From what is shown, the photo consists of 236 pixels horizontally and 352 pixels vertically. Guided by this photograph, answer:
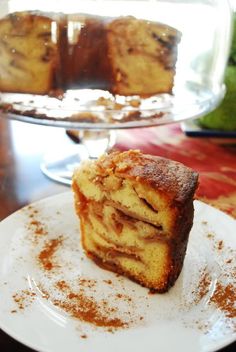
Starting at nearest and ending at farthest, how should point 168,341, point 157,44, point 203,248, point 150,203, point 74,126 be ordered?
point 168,341, point 150,203, point 203,248, point 74,126, point 157,44

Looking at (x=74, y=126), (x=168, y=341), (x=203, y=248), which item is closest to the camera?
(x=168, y=341)

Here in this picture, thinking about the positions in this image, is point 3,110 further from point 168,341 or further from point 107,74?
point 168,341

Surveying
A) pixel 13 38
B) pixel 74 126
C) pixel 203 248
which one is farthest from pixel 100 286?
pixel 13 38

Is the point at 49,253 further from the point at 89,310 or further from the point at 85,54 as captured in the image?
the point at 85,54

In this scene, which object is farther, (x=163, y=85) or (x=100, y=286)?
(x=163, y=85)

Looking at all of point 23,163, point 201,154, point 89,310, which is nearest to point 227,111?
point 201,154

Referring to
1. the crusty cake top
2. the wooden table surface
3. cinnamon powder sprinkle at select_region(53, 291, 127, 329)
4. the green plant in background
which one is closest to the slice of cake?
the crusty cake top
